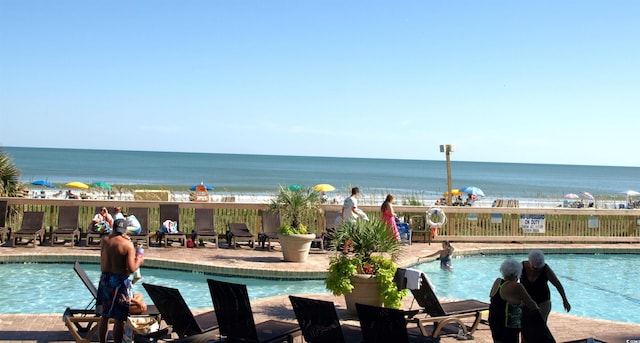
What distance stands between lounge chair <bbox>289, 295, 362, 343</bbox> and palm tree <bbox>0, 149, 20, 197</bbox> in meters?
12.4

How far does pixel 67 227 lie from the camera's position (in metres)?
14.2

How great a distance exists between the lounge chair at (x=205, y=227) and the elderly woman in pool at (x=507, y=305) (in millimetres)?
9273

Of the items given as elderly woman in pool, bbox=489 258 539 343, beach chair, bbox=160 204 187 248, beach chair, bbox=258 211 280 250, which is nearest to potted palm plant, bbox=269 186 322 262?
beach chair, bbox=258 211 280 250

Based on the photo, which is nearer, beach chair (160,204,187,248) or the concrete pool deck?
the concrete pool deck

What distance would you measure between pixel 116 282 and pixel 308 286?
17.7 feet

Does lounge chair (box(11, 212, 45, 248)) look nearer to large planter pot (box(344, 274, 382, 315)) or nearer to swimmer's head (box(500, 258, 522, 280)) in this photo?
large planter pot (box(344, 274, 382, 315))

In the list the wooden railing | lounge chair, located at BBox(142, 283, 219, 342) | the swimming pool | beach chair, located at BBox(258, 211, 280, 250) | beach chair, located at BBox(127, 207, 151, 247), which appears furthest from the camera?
the wooden railing

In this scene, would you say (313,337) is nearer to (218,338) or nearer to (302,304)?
(302,304)

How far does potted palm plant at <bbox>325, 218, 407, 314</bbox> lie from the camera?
7.81 metres

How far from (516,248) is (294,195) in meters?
5.67

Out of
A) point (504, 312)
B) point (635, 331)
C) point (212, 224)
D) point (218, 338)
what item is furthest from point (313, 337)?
point (212, 224)

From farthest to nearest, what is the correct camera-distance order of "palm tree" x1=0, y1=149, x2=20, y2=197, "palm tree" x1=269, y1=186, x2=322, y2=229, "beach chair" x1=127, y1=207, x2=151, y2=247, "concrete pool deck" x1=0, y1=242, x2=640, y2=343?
"palm tree" x1=0, y1=149, x2=20, y2=197
"beach chair" x1=127, y1=207, x2=151, y2=247
"palm tree" x1=269, y1=186, x2=322, y2=229
"concrete pool deck" x1=0, y1=242, x2=640, y2=343

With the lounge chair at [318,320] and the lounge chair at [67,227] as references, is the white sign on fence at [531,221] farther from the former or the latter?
the lounge chair at [318,320]

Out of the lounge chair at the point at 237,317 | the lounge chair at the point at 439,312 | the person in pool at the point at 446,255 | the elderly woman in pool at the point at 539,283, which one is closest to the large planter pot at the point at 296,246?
the person in pool at the point at 446,255
